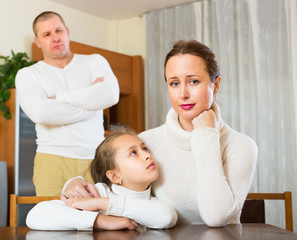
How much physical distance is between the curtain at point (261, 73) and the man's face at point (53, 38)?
231 cm

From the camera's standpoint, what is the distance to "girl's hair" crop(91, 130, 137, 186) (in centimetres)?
147

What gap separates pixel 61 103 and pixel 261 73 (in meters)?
2.77

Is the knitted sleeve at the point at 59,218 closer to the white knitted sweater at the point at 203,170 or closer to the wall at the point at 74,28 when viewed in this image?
the white knitted sweater at the point at 203,170

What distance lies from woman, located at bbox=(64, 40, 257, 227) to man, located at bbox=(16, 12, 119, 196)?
97 centimetres

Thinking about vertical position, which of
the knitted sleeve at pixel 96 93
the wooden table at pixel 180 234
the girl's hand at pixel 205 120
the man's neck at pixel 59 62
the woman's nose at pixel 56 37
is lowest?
the wooden table at pixel 180 234

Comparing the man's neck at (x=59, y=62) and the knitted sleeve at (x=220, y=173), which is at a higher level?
the man's neck at (x=59, y=62)

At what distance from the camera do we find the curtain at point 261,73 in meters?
4.49

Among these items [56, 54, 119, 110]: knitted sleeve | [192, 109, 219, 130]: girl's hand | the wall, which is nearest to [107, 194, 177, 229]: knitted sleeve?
[192, 109, 219, 130]: girl's hand


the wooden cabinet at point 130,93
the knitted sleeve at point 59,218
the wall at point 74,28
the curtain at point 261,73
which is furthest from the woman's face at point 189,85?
the wooden cabinet at point 130,93

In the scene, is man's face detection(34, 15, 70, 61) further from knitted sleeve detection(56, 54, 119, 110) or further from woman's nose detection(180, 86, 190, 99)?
woman's nose detection(180, 86, 190, 99)

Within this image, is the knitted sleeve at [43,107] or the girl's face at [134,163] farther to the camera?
the knitted sleeve at [43,107]

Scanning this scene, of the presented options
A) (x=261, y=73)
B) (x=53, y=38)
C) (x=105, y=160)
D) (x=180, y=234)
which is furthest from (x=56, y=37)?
(x=261, y=73)

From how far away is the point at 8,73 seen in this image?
4.18 meters

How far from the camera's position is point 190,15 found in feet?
17.1
